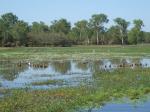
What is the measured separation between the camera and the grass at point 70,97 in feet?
53.2

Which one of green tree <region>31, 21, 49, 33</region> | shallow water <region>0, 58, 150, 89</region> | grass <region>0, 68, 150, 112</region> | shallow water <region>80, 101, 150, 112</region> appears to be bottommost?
shallow water <region>0, 58, 150, 89</region>

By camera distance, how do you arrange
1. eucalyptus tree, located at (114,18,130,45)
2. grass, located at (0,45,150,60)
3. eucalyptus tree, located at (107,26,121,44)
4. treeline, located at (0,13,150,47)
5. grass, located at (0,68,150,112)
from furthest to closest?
1. eucalyptus tree, located at (114,18,130,45)
2. eucalyptus tree, located at (107,26,121,44)
3. treeline, located at (0,13,150,47)
4. grass, located at (0,45,150,60)
5. grass, located at (0,68,150,112)

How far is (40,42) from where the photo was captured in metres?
126

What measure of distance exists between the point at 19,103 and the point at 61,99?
1.90 meters

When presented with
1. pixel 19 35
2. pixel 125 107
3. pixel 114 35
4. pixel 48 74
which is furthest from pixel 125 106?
pixel 114 35

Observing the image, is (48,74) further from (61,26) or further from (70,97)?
(61,26)

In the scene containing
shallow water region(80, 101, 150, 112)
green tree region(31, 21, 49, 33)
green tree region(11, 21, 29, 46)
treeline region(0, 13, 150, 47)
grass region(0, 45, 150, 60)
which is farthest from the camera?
green tree region(31, 21, 49, 33)

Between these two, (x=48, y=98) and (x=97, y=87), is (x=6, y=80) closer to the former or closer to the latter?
(x=97, y=87)

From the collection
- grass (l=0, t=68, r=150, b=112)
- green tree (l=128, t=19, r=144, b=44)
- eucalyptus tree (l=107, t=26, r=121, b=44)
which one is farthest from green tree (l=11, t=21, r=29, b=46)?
grass (l=0, t=68, r=150, b=112)

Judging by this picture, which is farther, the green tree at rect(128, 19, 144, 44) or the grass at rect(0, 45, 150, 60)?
the green tree at rect(128, 19, 144, 44)

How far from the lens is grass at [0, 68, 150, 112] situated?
638 inches

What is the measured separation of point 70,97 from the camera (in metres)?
18.8

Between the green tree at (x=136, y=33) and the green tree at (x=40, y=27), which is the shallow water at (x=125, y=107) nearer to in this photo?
the green tree at (x=136, y=33)

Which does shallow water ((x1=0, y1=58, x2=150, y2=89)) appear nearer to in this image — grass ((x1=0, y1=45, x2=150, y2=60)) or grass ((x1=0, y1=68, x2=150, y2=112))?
grass ((x1=0, y1=68, x2=150, y2=112))
